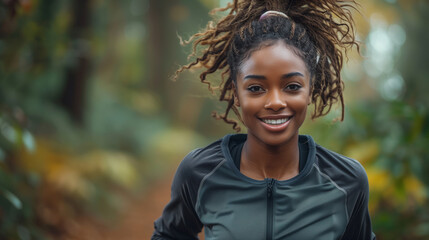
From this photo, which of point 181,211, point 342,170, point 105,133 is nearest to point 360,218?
point 342,170

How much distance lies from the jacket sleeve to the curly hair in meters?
0.50

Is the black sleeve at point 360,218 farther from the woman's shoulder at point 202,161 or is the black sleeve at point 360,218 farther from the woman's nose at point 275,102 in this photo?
the woman's shoulder at point 202,161

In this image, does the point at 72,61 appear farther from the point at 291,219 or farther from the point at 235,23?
the point at 291,219

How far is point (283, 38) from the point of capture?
2.32m

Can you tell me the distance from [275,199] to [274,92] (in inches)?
20.4

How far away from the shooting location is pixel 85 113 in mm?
8586

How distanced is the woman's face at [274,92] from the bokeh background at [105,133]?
665 mm

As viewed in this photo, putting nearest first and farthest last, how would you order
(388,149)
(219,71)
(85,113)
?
(219,71) → (388,149) → (85,113)

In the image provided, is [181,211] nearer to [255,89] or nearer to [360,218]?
[255,89]

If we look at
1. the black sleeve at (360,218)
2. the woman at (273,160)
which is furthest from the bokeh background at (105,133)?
the black sleeve at (360,218)

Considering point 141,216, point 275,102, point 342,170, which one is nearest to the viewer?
point 275,102

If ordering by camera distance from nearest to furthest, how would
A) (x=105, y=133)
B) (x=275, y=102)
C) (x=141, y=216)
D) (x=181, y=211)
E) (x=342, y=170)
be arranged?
(x=275, y=102), (x=342, y=170), (x=181, y=211), (x=141, y=216), (x=105, y=133)

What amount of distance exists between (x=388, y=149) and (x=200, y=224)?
3.50 meters

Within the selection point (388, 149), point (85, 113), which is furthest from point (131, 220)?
point (388, 149)
